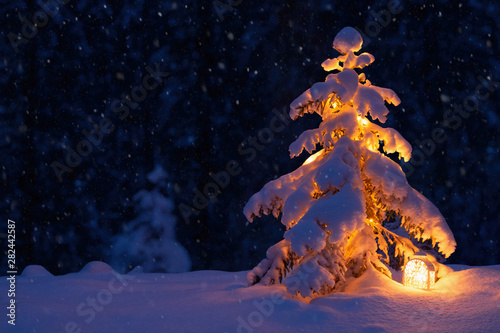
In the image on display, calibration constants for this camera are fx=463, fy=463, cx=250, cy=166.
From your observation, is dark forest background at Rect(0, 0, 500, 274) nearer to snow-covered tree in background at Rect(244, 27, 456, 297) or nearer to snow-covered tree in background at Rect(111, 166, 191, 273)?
snow-covered tree in background at Rect(111, 166, 191, 273)

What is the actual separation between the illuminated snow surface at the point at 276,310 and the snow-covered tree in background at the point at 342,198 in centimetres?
35

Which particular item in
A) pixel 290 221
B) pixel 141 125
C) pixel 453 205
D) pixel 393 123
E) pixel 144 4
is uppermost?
pixel 144 4

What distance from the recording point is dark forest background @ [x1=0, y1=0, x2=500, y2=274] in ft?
49.5

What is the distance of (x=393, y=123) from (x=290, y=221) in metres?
10.1

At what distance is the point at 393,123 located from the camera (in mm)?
14992

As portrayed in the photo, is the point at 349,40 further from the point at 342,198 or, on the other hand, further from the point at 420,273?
the point at 420,273

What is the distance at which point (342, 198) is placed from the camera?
559 cm

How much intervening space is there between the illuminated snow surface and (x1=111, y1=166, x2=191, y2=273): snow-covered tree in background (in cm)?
876

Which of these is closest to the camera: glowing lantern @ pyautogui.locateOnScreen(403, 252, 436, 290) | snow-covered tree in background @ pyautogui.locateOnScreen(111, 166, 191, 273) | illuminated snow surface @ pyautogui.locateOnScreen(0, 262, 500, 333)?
illuminated snow surface @ pyautogui.locateOnScreen(0, 262, 500, 333)

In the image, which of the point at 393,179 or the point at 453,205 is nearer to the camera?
the point at 393,179

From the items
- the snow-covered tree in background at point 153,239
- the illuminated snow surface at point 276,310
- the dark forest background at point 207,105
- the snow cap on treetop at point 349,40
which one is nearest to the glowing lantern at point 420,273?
the illuminated snow surface at point 276,310

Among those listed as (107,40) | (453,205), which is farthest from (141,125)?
(453,205)

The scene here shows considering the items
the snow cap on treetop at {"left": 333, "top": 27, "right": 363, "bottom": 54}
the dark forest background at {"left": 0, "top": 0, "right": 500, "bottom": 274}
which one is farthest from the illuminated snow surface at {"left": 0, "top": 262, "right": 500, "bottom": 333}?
the dark forest background at {"left": 0, "top": 0, "right": 500, "bottom": 274}

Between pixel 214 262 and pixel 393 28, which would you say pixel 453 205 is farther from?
pixel 214 262
